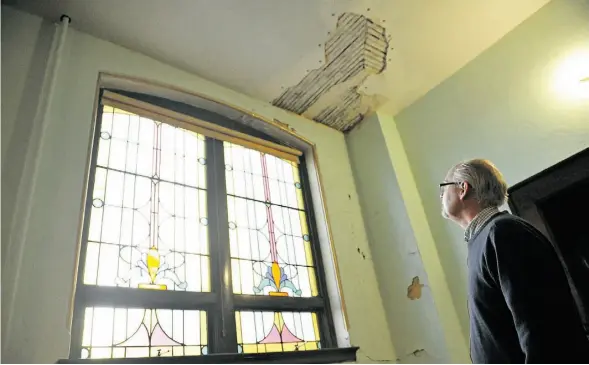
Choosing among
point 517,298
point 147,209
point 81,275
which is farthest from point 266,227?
point 517,298

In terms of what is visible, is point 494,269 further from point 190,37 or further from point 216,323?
point 190,37

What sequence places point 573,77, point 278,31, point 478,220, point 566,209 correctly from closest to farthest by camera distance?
point 478,220 < point 566,209 < point 573,77 < point 278,31

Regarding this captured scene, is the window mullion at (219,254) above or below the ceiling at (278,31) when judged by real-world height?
below

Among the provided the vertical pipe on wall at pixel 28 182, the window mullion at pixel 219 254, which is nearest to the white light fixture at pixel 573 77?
the window mullion at pixel 219 254

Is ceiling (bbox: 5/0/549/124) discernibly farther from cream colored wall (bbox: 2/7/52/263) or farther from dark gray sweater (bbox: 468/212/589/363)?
dark gray sweater (bbox: 468/212/589/363)

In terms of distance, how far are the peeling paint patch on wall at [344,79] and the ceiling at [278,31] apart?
54 mm

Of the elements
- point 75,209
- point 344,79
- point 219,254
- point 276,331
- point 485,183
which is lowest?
point 276,331

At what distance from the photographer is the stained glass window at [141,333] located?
1794 mm

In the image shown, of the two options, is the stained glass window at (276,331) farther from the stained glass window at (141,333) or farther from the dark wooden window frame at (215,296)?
the stained glass window at (141,333)

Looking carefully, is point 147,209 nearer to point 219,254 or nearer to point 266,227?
point 219,254

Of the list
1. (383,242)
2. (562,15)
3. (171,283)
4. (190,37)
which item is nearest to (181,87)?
(190,37)

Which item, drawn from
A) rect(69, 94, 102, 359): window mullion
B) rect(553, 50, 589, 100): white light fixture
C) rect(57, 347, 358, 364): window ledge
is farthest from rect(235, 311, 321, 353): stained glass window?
rect(553, 50, 589, 100): white light fixture

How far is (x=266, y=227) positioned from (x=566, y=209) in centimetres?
183

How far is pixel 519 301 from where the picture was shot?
1138 millimetres
